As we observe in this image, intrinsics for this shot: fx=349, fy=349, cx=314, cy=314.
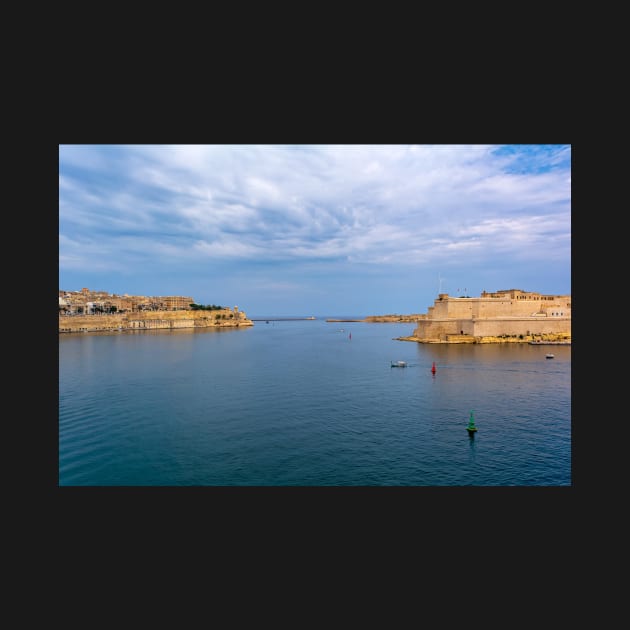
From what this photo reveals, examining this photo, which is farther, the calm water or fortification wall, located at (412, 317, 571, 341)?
fortification wall, located at (412, 317, 571, 341)

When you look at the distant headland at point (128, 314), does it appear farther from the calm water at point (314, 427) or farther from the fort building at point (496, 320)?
the fort building at point (496, 320)

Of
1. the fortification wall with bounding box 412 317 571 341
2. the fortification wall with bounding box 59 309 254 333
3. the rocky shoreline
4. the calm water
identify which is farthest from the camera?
the fortification wall with bounding box 59 309 254 333

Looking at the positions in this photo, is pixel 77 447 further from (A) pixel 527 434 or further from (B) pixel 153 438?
(A) pixel 527 434

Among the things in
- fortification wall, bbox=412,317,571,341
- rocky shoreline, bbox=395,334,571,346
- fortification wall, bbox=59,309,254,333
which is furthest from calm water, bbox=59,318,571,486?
fortification wall, bbox=59,309,254,333

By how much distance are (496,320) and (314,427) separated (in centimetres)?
3389

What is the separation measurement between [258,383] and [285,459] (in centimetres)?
1043

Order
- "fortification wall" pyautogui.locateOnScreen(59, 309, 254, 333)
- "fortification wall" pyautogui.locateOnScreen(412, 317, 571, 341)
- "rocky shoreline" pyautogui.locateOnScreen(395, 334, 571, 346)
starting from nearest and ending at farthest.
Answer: "rocky shoreline" pyautogui.locateOnScreen(395, 334, 571, 346) < "fortification wall" pyautogui.locateOnScreen(412, 317, 571, 341) < "fortification wall" pyautogui.locateOnScreen(59, 309, 254, 333)

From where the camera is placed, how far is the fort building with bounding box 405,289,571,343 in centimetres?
3862

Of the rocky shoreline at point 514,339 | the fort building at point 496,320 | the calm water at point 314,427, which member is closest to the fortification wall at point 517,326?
the fort building at point 496,320

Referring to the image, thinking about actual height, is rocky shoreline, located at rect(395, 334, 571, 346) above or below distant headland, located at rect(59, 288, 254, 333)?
below

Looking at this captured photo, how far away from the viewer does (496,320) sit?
127 feet

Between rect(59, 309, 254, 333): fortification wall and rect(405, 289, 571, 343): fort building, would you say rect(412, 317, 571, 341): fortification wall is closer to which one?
rect(405, 289, 571, 343): fort building

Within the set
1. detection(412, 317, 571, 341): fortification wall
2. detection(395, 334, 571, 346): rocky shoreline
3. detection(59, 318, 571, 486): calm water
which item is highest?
detection(412, 317, 571, 341): fortification wall

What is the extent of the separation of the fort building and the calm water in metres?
15.7
